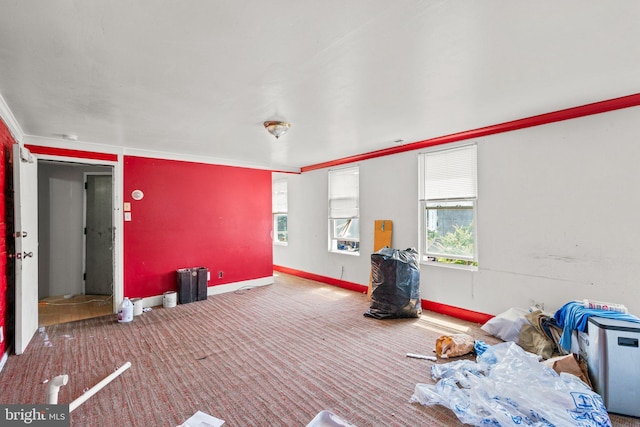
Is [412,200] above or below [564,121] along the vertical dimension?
below

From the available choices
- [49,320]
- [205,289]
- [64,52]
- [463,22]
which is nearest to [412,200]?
[463,22]

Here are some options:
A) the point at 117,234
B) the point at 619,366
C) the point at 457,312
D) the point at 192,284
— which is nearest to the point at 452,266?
the point at 457,312

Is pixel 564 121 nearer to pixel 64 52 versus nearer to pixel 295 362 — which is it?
pixel 295 362

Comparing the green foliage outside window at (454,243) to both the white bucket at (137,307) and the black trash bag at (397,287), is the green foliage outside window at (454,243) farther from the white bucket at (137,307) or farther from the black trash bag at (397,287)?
the white bucket at (137,307)

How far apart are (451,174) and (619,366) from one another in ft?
8.79

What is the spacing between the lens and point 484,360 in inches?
112

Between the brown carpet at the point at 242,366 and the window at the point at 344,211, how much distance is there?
157cm

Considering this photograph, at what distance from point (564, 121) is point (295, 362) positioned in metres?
3.70

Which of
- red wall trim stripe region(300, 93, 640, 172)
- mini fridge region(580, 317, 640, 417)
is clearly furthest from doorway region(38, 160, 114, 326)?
mini fridge region(580, 317, 640, 417)

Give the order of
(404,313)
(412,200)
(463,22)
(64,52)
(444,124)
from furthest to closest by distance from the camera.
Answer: (412,200) → (404,313) → (444,124) → (64,52) → (463,22)

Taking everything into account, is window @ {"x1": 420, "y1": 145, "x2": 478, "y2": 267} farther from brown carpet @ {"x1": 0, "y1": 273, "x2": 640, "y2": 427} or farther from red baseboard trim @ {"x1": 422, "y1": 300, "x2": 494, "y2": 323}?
brown carpet @ {"x1": 0, "y1": 273, "x2": 640, "y2": 427}

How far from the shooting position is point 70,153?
437cm

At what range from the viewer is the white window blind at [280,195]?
7.61 m

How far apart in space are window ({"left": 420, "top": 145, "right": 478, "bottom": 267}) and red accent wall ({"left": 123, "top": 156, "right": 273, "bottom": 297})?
3142 millimetres
